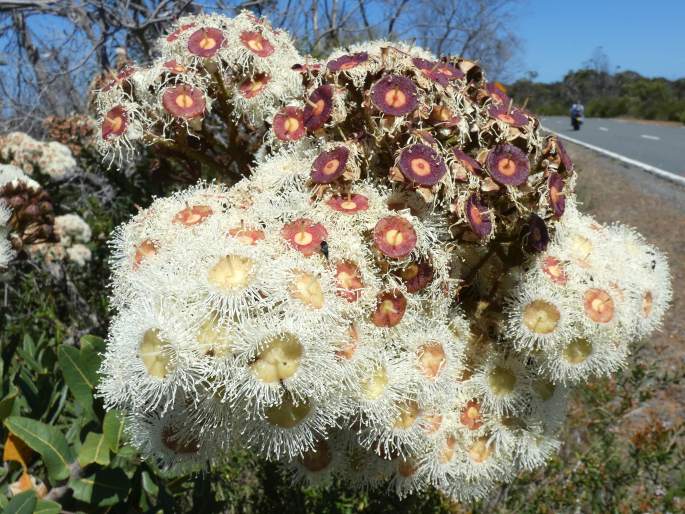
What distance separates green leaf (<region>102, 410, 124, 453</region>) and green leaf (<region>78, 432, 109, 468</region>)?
0.05ft

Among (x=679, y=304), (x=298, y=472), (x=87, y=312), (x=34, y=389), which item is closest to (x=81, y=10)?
(x=87, y=312)

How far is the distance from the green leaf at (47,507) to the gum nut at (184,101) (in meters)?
1.23

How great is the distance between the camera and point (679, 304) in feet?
24.2

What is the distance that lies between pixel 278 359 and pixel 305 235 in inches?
11.0

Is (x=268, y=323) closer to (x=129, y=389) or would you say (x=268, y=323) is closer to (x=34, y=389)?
(x=129, y=389)

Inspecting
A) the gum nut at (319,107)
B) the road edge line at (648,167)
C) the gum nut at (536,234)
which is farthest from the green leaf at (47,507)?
the road edge line at (648,167)

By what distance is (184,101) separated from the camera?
189 centimetres

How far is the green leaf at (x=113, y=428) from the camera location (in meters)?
1.84

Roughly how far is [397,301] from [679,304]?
7266mm

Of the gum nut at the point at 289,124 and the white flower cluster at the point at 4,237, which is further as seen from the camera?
the white flower cluster at the point at 4,237

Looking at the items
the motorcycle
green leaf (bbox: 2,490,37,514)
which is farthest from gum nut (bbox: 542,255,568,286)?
the motorcycle

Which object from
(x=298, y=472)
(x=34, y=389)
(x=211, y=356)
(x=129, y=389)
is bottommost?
(x=34, y=389)

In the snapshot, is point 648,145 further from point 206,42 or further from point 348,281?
point 348,281

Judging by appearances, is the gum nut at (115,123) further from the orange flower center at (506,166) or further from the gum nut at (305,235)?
the orange flower center at (506,166)
